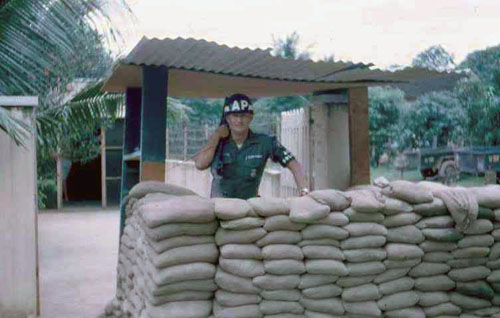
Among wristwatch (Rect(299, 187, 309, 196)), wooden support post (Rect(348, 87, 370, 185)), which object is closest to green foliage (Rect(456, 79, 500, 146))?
wooden support post (Rect(348, 87, 370, 185))

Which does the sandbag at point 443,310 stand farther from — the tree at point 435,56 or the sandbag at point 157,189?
the tree at point 435,56

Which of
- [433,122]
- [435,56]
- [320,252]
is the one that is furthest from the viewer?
[435,56]

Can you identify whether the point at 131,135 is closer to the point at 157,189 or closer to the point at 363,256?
the point at 157,189

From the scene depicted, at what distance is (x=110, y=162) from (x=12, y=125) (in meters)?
10.5

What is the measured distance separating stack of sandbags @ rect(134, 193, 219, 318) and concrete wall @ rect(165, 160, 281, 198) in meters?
5.29

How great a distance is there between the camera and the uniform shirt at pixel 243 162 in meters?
4.52

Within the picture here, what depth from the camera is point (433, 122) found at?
50.1ft

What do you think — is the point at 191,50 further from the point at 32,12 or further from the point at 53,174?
the point at 53,174

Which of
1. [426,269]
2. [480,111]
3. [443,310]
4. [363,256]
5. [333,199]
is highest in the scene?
[480,111]

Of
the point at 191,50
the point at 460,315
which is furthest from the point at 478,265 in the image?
the point at 191,50

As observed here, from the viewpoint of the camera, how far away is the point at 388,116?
1684cm

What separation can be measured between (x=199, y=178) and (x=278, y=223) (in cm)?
976

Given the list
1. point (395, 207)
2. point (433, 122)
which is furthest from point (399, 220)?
point (433, 122)

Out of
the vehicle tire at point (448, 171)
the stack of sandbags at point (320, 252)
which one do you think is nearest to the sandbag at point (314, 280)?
the stack of sandbags at point (320, 252)
